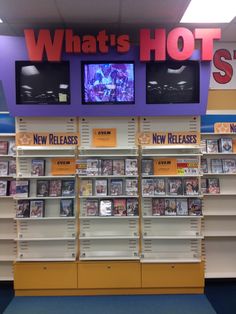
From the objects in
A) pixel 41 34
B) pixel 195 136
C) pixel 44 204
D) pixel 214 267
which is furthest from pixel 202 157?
pixel 41 34

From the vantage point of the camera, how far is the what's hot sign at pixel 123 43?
14.4 ft

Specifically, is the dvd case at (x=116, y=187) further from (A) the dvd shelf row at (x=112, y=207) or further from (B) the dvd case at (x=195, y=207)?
(B) the dvd case at (x=195, y=207)

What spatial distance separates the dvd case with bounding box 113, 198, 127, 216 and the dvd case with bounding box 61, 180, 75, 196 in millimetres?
555

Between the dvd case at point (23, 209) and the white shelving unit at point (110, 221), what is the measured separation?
26.7 inches

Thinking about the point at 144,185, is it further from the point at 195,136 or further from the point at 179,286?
the point at 179,286

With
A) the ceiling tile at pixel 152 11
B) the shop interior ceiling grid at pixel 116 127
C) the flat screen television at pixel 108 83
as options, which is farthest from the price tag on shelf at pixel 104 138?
the ceiling tile at pixel 152 11

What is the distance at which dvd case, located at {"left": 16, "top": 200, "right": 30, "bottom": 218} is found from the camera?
4.57 meters

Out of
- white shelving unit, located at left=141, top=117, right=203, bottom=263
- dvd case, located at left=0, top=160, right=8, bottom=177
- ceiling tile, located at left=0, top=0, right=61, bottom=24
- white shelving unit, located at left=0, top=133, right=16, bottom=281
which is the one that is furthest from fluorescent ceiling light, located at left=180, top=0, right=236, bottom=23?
dvd case, located at left=0, top=160, right=8, bottom=177

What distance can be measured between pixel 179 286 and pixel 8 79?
3.39 metres

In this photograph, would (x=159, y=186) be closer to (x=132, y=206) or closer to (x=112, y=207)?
(x=132, y=206)

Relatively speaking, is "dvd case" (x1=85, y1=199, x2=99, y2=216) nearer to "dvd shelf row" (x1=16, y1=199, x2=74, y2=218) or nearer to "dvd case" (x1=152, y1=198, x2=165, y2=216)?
"dvd shelf row" (x1=16, y1=199, x2=74, y2=218)

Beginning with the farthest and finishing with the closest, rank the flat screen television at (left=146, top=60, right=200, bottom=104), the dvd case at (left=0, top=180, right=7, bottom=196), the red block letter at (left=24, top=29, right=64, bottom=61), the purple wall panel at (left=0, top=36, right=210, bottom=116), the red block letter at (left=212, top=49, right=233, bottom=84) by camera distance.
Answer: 1. the red block letter at (left=212, top=49, right=233, bottom=84)
2. the dvd case at (left=0, top=180, right=7, bottom=196)
3. the flat screen television at (left=146, top=60, right=200, bottom=104)
4. the purple wall panel at (left=0, top=36, right=210, bottom=116)
5. the red block letter at (left=24, top=29, right=64, bottom=61)

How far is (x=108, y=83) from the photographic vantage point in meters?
4.56

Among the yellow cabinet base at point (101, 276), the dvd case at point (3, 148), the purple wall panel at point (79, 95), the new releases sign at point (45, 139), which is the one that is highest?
the purple wall panel at point (79, 95)
